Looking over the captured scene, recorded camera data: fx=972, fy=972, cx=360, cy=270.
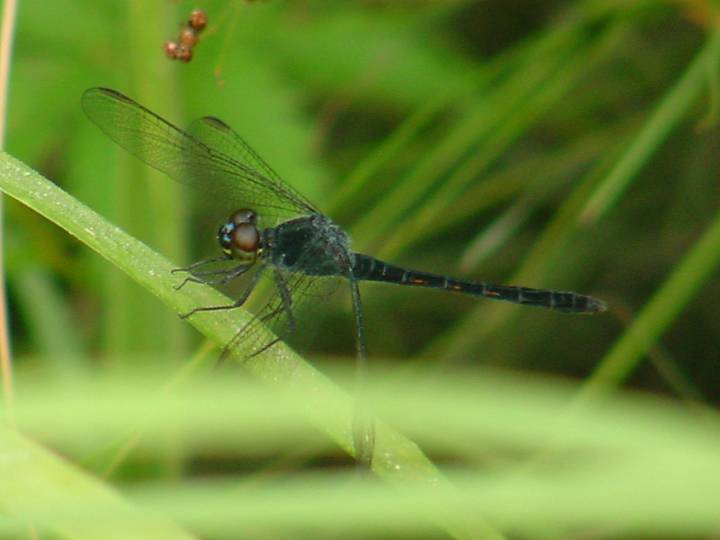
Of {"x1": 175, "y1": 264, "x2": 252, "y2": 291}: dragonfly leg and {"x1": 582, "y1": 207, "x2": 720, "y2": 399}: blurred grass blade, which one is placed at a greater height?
{"x1": 582, "y1": 207, "x2": 720, "y2": 399}: blurred grass blade

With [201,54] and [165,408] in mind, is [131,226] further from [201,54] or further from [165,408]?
[165,408]

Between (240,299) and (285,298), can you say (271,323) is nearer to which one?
(240,299)

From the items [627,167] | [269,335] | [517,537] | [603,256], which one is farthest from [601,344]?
[269,335]

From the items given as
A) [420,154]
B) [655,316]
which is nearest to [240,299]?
[655,316]

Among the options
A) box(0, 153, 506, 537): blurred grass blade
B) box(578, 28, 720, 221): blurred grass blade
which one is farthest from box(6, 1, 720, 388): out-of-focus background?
box(0, 153, 506, 537): blurred grass blade

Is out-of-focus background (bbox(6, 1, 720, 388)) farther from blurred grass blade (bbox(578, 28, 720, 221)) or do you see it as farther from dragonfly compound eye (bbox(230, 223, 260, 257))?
dragonfly compound eye (bbox(230, 223, 260, 257))

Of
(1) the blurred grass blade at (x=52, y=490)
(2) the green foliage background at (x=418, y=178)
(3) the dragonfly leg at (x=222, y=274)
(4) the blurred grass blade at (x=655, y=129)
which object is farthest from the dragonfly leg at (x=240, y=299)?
(4) the blurred grass blade at (x=655, y=129)
